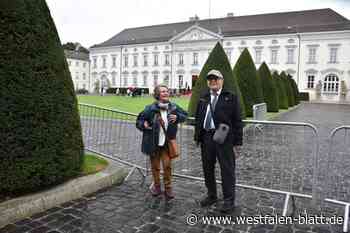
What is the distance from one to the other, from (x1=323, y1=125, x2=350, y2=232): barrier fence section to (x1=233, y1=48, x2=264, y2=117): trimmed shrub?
7.65m

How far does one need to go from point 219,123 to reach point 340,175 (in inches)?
139

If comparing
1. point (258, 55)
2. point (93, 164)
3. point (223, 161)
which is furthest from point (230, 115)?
point (258, 55)

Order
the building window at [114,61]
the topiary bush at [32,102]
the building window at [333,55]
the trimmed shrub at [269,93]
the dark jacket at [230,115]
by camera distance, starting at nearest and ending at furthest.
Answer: the topiary bush at [32,102], the dark jacket at [230,115], the trimmed shrub at [269,93], the building window at [333,55], the building window at [114,61]

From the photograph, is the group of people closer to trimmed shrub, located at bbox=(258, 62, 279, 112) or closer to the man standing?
the man standing

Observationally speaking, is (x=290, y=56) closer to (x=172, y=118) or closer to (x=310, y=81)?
(x=310, y=81)

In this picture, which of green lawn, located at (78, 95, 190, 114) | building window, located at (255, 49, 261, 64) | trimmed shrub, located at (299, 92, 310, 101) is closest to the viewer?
green lawn, located at (78, 95, 190, 114)

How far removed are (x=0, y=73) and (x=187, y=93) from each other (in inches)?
1730

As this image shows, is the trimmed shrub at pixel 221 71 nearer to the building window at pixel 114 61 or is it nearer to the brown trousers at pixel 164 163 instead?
the brown trousers at pixel 164 163

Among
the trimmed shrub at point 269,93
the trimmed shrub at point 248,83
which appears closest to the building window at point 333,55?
the trimmed shrub at point 269,93

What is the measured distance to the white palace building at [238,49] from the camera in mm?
44844

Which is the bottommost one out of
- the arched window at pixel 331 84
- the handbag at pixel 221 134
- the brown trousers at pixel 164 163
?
the brown trousers at pixel 164 163

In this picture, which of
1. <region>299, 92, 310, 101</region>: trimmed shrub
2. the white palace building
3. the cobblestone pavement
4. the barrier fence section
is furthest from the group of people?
the white palace building

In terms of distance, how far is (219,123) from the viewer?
12.5 ft

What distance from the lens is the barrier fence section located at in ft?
12.8
